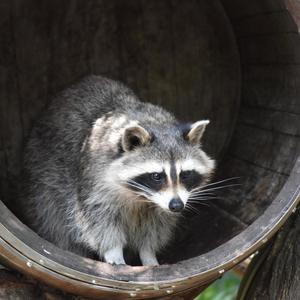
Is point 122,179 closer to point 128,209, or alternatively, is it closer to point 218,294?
point 128,209

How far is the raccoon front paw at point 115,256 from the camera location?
3.40 m

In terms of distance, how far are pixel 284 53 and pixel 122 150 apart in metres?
1.01

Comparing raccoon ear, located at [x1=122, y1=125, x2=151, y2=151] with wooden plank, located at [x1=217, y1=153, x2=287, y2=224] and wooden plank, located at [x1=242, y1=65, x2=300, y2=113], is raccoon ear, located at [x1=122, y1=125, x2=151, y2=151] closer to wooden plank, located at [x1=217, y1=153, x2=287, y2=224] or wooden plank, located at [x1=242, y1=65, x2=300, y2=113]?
wooden plank, located at [x1=217, y1=153, x2=287, y2=224]

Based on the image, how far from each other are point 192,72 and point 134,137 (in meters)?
1.34

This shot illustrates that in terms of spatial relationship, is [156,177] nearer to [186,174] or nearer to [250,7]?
[186,174]

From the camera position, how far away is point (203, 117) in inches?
175

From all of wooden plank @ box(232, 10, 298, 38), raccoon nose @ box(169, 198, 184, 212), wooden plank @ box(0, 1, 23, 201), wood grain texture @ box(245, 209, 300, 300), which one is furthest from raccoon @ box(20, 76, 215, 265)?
wooden plank @ box(232, 10, 298, 38)

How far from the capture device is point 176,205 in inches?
121

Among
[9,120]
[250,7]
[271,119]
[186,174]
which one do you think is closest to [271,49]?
[250,7]

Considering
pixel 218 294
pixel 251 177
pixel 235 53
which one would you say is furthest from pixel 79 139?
pixel 218 294

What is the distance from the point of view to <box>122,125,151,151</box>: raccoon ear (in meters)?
3.18

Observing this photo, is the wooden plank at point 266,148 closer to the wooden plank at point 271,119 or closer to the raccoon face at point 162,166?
the wooden plank at point 271,119

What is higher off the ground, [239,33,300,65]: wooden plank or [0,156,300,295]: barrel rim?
[239,33,300,65]: wooden plank

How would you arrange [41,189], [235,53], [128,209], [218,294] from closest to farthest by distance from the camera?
[128,209], [41,189], [235,53], [218,294]
